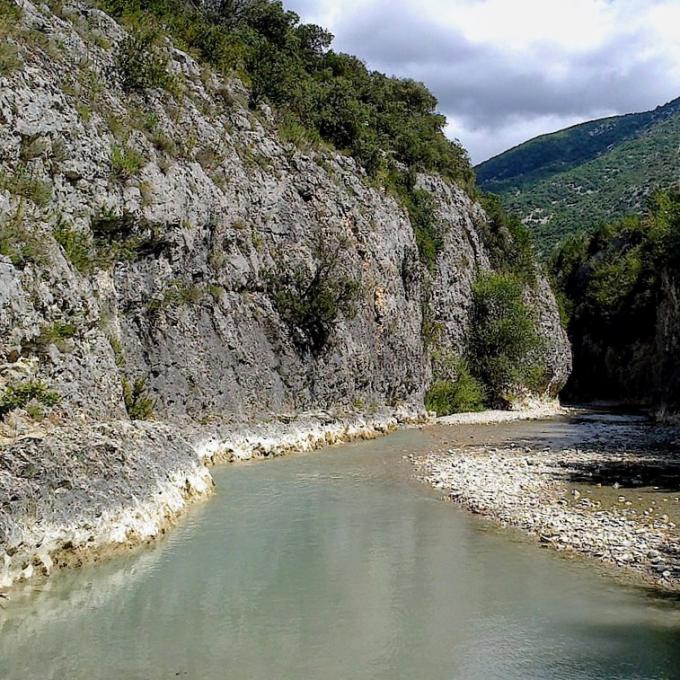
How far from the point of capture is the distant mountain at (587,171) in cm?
10650

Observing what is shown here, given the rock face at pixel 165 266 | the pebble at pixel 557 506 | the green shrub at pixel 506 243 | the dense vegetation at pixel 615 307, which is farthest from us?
the dense vegetation at pixel 615 307

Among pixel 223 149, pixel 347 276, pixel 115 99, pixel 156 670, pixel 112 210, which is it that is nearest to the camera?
pixel 156 670

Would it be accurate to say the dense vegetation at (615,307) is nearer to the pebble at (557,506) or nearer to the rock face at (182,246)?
the rock face at (182,246)

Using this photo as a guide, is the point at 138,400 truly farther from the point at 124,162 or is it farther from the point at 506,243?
the point at 506,243

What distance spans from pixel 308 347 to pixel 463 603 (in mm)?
20373

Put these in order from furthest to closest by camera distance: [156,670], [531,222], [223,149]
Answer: [531,222]
[223,149]
[156,670]

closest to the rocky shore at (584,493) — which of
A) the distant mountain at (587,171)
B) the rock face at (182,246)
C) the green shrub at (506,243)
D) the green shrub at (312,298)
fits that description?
the green shrub at (312,298)

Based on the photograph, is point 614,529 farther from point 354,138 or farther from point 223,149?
point 354,138

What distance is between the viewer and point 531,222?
114062 mm

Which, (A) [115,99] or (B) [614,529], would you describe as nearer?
(B) [614,529]

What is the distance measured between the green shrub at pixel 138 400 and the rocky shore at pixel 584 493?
826cm

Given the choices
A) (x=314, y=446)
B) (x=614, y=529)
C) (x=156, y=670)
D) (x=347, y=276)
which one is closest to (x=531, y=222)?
(x=347, y=276)

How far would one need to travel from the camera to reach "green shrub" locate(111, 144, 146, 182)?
21141 mm

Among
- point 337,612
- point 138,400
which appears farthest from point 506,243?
point 337,612
